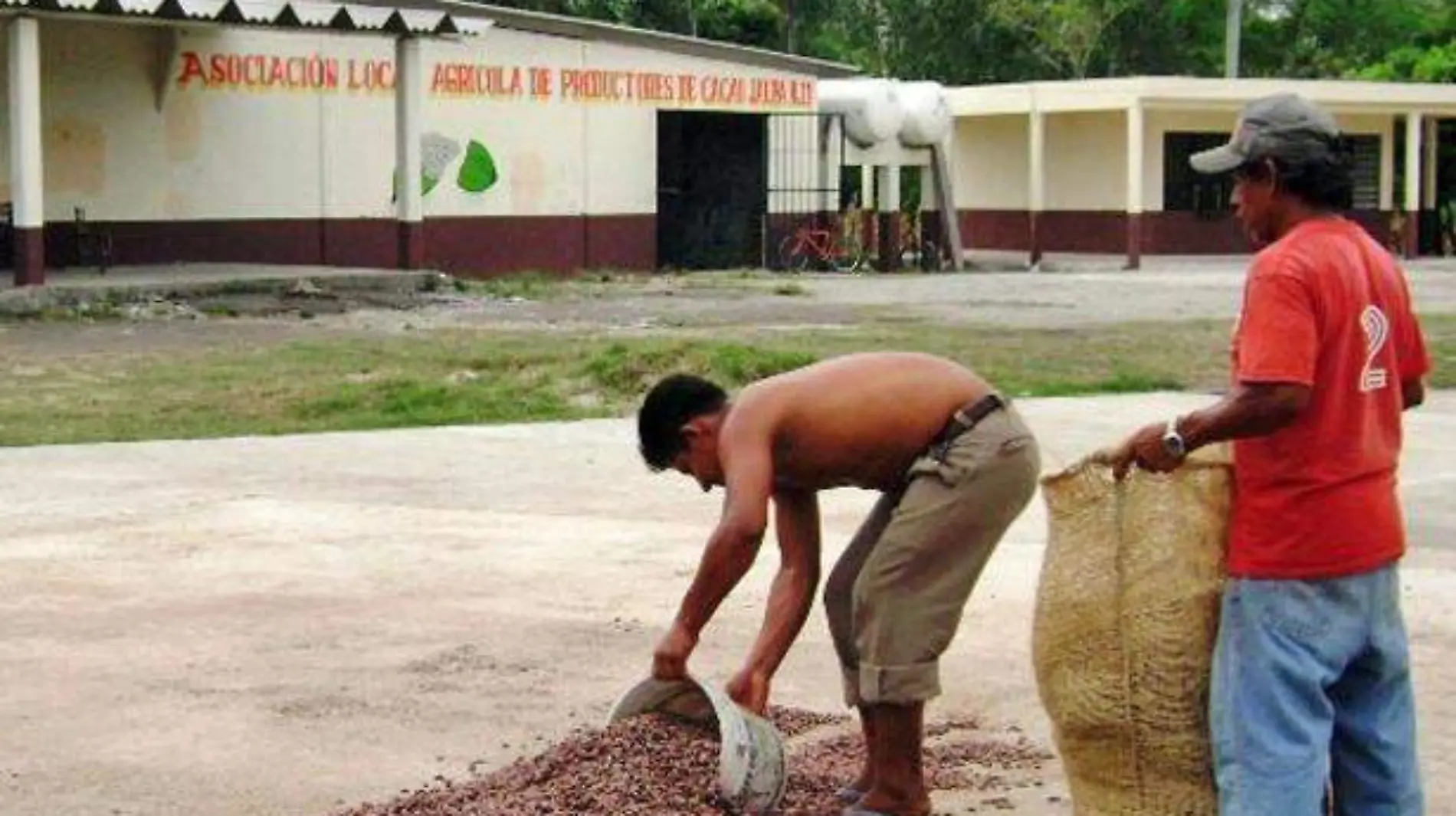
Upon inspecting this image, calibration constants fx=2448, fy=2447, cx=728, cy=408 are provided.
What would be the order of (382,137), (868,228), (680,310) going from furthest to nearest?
(868,228) → (382,137) → (680,310)

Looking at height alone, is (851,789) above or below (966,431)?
below

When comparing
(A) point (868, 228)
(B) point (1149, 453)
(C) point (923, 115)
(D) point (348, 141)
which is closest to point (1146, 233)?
(A) point (868, 228)

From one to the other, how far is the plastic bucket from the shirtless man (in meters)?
0.11

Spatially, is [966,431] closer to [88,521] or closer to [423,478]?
[88,521]

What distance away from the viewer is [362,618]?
28.0 ft

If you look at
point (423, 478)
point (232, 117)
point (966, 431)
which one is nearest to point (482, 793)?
point (966, 431)

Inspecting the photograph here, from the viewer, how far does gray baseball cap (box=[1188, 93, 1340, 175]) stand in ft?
15.4

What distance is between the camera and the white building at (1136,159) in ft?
135

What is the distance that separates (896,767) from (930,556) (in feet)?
1.69

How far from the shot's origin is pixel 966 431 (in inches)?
221

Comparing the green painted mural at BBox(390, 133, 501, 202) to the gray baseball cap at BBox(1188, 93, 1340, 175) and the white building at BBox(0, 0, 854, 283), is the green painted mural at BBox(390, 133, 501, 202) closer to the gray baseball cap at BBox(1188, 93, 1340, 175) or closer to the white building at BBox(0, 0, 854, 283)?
the white building at BBox(0, 0, 854, 283)

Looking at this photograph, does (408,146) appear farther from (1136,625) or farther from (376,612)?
(1136,625)

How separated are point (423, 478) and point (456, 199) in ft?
69.7

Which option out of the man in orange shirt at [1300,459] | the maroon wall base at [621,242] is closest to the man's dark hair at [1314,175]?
the man in orange shirt at [1300,459]
